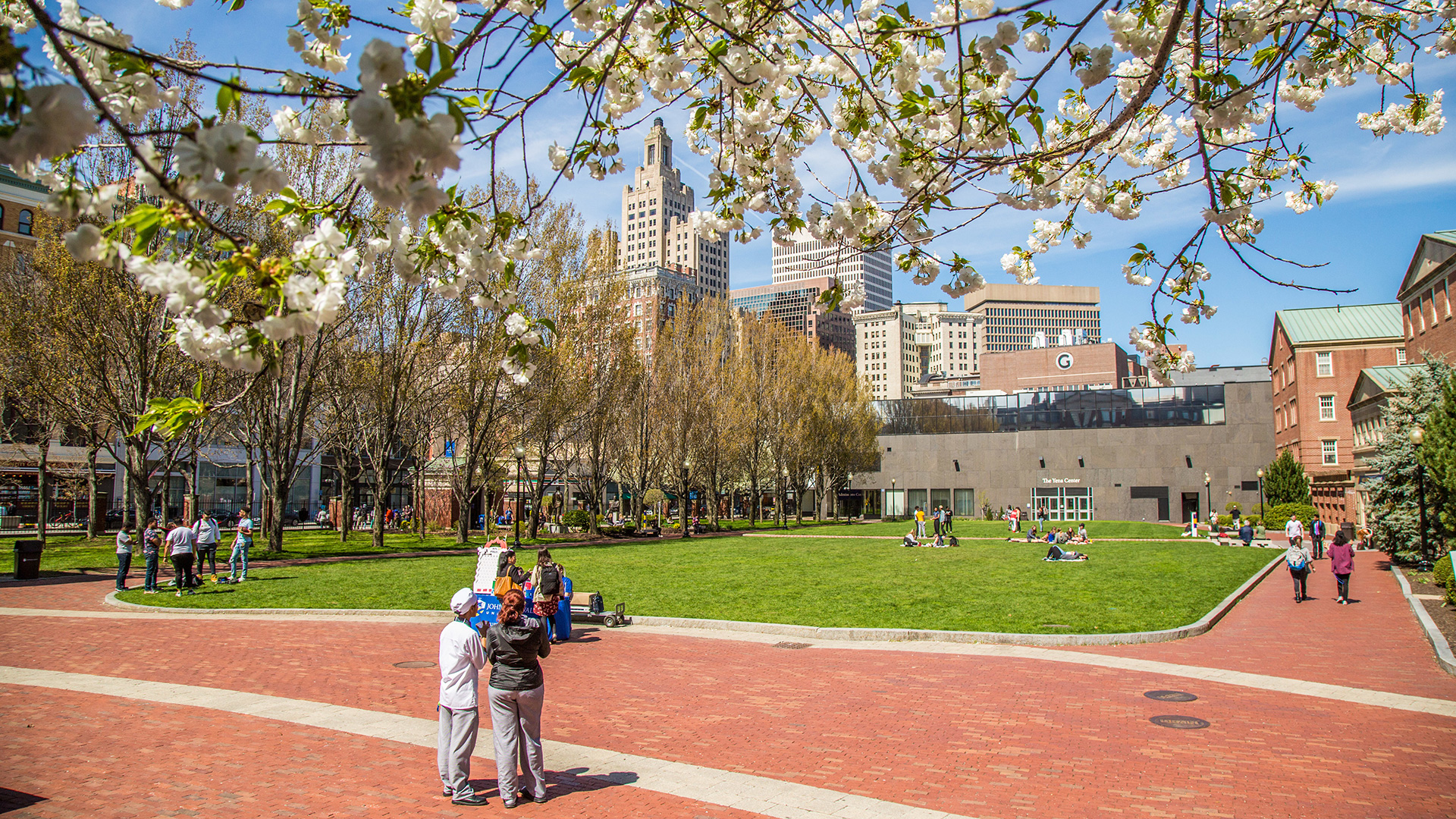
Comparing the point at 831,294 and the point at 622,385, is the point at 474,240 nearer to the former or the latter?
the point at 831,294

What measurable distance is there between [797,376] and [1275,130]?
5178cm

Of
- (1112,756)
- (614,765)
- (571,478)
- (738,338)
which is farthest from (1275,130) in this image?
(738,338)

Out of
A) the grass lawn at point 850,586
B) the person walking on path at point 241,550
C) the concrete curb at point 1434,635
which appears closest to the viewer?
the concrete curb at point 1434,635

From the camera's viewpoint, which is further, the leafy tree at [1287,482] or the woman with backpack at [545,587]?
the leafy tree at [1287,482]

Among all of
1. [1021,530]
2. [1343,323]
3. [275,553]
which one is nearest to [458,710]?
[275,553]

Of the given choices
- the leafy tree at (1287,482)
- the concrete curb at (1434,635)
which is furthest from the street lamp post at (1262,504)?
the concrete curb at (1434,635)

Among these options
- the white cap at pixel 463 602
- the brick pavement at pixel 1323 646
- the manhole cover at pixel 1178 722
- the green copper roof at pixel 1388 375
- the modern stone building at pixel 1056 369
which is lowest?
the brick pavement at pixel 1323 646

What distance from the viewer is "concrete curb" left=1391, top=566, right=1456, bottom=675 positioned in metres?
11.4

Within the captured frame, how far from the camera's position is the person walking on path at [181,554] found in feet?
59.7

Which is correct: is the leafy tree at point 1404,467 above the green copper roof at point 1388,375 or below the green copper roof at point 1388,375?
below

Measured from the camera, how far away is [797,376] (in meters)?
57.8

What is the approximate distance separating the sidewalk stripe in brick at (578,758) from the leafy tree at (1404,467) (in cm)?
2595

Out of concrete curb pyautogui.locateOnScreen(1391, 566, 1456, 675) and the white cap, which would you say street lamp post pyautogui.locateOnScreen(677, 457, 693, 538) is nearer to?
concrete curb pyautogui.locateOnScreen(1391, 566, 1456, 675)

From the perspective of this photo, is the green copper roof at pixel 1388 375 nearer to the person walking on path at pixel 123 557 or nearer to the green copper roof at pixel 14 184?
the person walking on path at pixel 123 557
